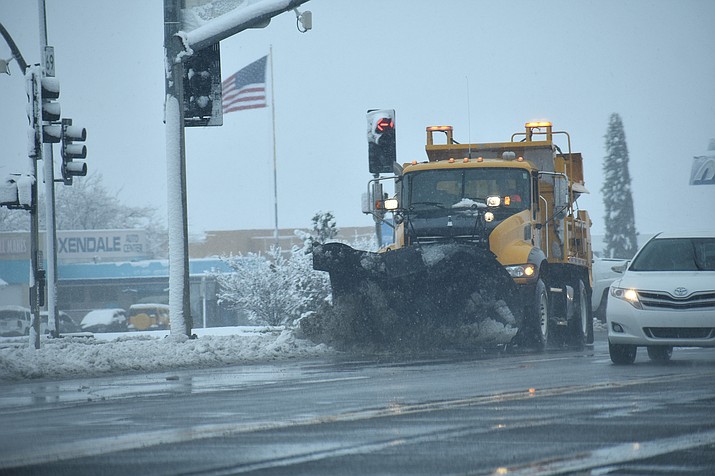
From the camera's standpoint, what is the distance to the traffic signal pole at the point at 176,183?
2072 centimetres

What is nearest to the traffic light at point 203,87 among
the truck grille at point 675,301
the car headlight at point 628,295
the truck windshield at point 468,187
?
the truck windshield at point 468,187

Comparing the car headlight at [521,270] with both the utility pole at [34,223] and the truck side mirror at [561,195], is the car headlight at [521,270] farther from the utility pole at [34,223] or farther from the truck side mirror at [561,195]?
the utility pole at [34,223]

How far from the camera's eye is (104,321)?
59.5m

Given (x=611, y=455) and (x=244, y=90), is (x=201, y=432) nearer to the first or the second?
(x=611, y=455)

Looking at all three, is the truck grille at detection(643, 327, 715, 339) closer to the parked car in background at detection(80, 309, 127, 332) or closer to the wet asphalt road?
the wet asphalt road

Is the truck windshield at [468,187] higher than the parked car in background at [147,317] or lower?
higher

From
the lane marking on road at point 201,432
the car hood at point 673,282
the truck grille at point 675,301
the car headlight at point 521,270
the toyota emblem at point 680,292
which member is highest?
the car headlight at point 521,270

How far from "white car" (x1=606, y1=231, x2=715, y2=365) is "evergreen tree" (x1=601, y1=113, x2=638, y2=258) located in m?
71.4

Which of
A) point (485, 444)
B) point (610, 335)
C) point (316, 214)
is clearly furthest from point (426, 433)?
point (316, 214)

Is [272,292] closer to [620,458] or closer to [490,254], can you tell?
[490,254]

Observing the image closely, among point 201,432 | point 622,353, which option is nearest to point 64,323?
point 622,353

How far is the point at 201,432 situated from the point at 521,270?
12.5 m

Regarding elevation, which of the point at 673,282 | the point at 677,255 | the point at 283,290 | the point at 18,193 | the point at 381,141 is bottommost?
the point at 283,290

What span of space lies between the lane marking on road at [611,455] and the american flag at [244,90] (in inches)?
1602
